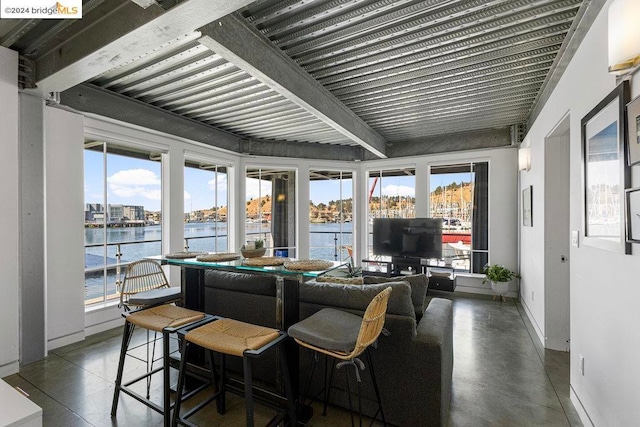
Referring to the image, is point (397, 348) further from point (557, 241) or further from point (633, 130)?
point (557, 241)

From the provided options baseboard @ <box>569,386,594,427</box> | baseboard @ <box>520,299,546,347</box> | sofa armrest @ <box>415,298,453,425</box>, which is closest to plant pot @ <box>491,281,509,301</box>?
baseboard @ <box>520,299,546,347</box>

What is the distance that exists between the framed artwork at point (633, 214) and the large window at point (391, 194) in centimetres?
439

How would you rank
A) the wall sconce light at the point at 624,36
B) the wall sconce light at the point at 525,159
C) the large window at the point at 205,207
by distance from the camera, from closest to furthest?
the wall sconce light at the point at 624,36
the wall sconce light at the point at 525,159
the large window at the point at 205,207

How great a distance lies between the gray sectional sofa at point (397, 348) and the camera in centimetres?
177

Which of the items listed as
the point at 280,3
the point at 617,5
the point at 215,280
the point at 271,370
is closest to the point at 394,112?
the point at 280,3

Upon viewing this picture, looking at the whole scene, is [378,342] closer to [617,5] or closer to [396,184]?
[617,5]

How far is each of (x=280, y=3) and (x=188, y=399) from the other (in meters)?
2.99

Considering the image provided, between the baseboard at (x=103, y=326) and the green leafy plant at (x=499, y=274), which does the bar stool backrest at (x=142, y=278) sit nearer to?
the baseboard at (x=103, y=326)

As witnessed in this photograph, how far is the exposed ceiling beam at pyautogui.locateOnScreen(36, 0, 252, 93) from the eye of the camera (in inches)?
67.2

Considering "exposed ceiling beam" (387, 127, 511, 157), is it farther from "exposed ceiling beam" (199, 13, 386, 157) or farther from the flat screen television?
"exposed ceiling beam" (199, 13, 386, 157)

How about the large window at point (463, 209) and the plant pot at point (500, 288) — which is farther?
the large window at point (463, 209)

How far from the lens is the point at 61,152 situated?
315 centimetres

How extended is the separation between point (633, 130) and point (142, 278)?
3532mm

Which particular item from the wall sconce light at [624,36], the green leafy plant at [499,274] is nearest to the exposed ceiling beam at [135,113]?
the wall sconce light at [624,36]
